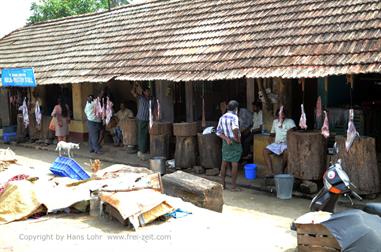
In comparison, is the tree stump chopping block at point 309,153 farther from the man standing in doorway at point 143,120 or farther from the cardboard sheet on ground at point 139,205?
the man standing in doorway at point 143,120

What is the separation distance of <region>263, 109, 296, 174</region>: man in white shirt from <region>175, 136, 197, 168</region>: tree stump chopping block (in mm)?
2031

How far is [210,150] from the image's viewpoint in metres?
10.3

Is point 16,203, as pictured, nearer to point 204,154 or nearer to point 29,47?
point 204,154

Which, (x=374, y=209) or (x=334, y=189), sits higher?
(x=334, y=189)

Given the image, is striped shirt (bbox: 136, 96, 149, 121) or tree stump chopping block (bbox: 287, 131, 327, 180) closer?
tree stump chopping block (bbox: 287, 131, 327, 180)

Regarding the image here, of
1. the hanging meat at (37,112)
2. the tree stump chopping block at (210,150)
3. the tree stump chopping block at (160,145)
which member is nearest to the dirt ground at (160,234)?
the tree stump chopping block at (210,150)

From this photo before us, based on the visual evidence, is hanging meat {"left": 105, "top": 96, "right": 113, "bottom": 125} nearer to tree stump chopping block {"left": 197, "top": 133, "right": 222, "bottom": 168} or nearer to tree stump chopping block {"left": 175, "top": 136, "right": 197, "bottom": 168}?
tree stump chopping block {"left": 175, "top": 136, "right": 197, "bottom": 168}

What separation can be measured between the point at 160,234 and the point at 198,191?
155 cm

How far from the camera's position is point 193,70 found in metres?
10.1

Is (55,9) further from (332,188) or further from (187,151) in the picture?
(332,188)

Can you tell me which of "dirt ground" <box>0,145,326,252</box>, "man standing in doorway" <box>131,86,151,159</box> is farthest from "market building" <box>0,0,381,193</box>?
"dirt ground" <box>0,145,326,252</box>

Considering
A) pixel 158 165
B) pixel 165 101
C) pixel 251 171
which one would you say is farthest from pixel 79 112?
pixel 251 171

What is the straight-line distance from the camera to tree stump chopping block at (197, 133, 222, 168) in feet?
33.9

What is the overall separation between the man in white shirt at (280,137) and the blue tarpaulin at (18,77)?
322 inches
